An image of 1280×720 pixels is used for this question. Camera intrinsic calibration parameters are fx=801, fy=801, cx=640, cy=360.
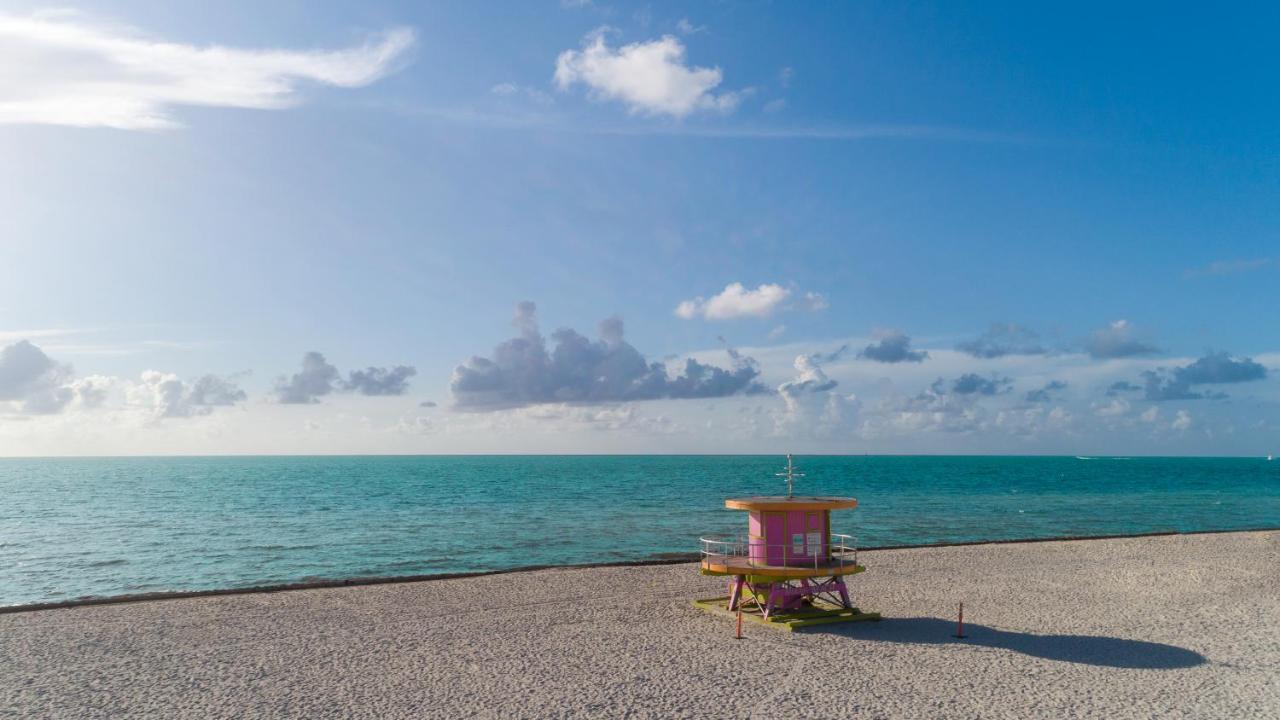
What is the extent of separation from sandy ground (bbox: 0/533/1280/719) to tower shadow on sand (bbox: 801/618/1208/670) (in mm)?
92

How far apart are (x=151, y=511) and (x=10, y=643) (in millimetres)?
54386

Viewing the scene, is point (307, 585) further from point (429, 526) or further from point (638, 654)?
Answer: point (429, 526)

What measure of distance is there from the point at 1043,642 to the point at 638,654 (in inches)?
389

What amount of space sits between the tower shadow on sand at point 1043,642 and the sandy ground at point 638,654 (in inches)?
3.6

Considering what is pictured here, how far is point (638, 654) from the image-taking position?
18.1m

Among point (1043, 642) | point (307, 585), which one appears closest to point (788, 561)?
point (1043, 642)

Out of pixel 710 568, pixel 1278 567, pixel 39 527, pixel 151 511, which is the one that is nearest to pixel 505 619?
pixel 710 568

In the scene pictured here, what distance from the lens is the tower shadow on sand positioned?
17.8m

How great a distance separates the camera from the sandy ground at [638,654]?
48.6 feet

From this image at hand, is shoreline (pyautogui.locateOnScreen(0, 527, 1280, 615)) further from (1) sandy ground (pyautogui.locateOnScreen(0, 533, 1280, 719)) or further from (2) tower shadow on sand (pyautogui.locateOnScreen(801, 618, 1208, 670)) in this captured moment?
(2) tower shadow on sand (pyautogui.locateOnScreen(801, 618, 1208, 670))

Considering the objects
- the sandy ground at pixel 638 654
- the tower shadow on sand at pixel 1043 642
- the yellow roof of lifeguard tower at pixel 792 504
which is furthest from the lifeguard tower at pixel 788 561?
the sandy ground at pixel 638 654

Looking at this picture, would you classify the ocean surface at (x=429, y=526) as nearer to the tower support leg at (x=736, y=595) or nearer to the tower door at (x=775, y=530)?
the tower support leg at (x=736, y=595)

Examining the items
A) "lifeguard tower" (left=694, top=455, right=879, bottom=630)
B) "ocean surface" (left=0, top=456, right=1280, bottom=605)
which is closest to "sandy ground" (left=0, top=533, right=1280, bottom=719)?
"lifeguard tower" (left=694, top=455, right=879, bottom=630)

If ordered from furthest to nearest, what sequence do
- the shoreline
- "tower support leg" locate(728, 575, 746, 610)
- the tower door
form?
the shoreline → "tower support leg" locate(728, 575, 746, 610) → the tower door
